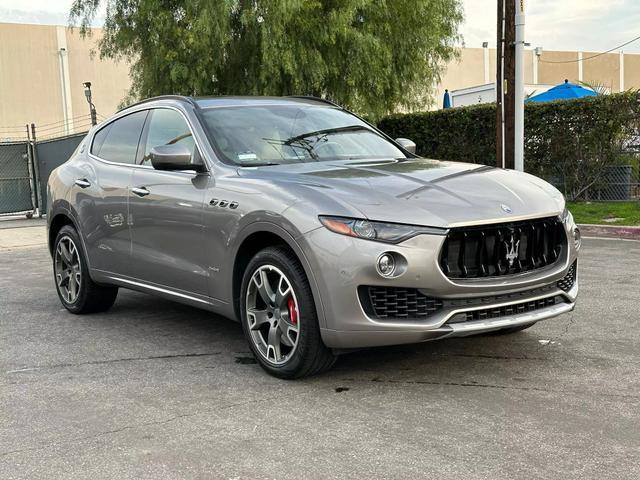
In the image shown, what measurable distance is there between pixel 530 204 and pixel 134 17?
52.5 feet

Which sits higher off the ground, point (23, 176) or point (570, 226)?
point (570, 226)

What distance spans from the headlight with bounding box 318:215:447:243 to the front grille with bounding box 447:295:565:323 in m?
0.49

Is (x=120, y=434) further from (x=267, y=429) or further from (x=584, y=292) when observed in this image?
(x=584, y=292)

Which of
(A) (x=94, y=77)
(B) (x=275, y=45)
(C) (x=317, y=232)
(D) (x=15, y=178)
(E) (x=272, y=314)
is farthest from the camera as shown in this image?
(A) (x=94, y=77)

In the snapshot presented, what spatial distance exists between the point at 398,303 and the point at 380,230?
41 cm

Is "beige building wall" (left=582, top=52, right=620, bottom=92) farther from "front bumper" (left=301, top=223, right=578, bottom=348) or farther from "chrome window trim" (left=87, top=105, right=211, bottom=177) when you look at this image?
"front bumper" (left=301, top=223, right=578, bottom=348)

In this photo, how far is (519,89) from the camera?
45.7 ft

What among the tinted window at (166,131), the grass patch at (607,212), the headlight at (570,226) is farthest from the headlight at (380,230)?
the grass patch at (607,212)

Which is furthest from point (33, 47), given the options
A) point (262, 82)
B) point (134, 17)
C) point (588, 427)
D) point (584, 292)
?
point (588, 427)

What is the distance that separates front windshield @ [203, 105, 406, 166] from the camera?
5.35 m

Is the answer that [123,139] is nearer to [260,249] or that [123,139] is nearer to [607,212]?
[260,249]

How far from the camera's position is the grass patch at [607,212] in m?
12.7

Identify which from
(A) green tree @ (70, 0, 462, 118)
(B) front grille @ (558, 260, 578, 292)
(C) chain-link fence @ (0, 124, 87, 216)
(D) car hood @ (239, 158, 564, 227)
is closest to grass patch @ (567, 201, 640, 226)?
(A) green tree @ (70, 0, 462, 118)

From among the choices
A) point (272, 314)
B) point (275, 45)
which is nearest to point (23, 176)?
point (275, 45)
